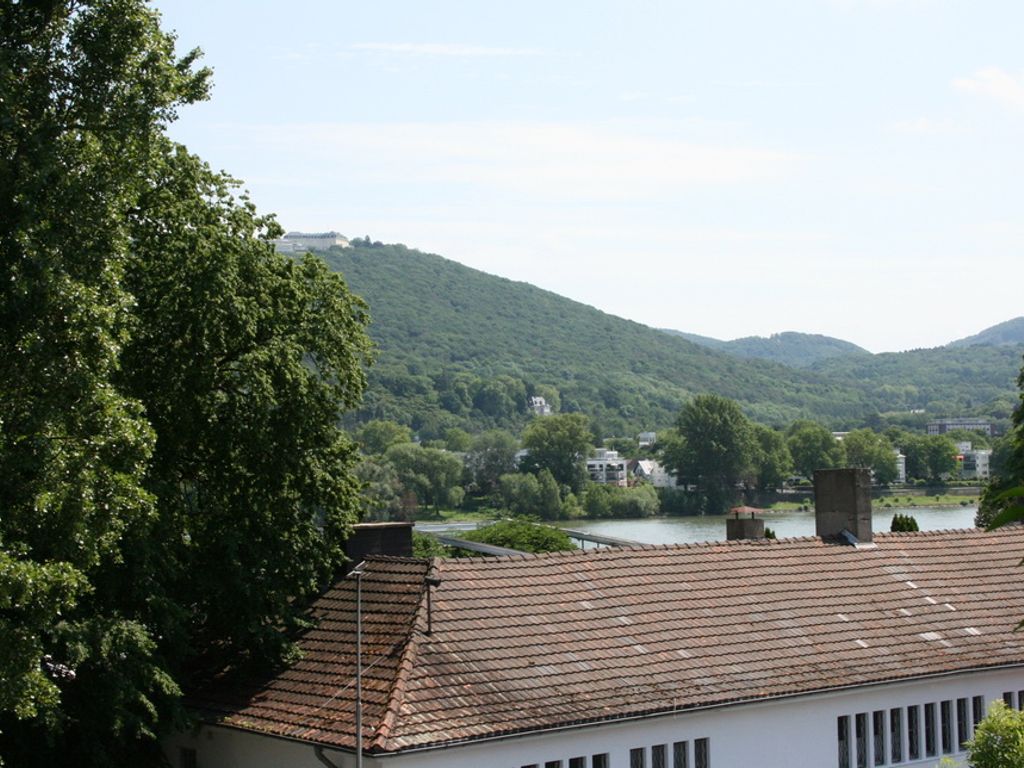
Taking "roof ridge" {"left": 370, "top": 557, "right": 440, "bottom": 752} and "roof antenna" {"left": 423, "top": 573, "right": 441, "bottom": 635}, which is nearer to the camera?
"roof ridge" {"left": 370, "top": 557, "right": 440, "bottom": 752}

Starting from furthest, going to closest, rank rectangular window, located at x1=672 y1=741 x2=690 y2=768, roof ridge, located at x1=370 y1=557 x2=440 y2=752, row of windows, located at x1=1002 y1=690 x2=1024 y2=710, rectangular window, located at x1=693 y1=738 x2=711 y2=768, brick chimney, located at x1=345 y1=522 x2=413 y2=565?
brick chimney, located at x1=345 y1=522 x2=413 y2=565 → row of windows, located at x1=1002 y1=690 x2=1024 y2=710 → rectangular window, located at x1=693 y1=738 x2=711 y2=768 → rectangular window, located at x1=672 y1=741 x2=690 y2=768 → roof ridge, located at x1=370 y1=557 x2=440 y2=752

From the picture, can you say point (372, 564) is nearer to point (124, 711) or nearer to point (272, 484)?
point (272, 484)

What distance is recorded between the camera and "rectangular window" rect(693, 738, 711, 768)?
21.2 m

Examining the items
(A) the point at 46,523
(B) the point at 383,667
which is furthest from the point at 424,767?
(A) the point at 46,523

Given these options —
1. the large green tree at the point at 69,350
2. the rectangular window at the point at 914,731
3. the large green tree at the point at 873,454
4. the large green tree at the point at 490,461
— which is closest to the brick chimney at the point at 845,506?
the rectangular window at the point at 914,731

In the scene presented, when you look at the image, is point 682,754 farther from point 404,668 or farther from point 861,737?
point 404,668

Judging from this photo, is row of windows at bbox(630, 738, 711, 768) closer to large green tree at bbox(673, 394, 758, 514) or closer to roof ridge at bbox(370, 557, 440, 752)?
roof ridge at bbox(370, 557, 440, 752)

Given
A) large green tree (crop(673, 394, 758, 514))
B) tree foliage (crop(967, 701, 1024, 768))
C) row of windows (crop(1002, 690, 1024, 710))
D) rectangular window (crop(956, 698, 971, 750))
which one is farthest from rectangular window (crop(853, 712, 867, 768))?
large green tree (crop(673, 394, 758, 514))

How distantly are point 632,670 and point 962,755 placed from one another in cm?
624

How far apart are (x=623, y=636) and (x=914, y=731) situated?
5074mm

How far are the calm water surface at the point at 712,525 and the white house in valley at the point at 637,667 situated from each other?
206ft

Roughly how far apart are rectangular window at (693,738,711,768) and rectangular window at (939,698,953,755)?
4724mm

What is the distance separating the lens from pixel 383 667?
65.4 feet

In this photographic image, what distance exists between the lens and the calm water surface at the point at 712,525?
97250 millimetres
